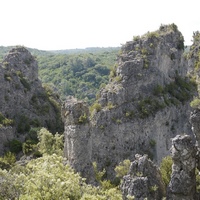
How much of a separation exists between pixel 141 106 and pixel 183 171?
27.2m

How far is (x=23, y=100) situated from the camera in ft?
210

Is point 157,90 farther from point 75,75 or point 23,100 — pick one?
point 75,75

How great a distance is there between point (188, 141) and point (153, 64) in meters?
32.1

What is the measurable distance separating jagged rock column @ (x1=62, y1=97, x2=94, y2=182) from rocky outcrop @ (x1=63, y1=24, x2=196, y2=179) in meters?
11.3

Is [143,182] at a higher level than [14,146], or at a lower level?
higher

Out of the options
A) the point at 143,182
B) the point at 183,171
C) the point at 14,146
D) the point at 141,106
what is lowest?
the point at 14,146

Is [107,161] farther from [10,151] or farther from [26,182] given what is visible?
[26,182]

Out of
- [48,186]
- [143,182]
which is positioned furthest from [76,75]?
[48,186]

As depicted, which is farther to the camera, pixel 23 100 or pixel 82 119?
pixel 23 100

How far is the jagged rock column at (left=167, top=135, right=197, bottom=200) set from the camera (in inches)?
963

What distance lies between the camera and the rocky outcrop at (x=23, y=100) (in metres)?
59.0

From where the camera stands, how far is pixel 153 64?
183 feet

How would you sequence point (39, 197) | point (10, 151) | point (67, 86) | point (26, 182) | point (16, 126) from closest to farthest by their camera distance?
point (39, 197) → point (26, 182) → point (10, 151) → point (16, 126) → point (67, 86)

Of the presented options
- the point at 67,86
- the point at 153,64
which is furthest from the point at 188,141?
the point at 67,86
